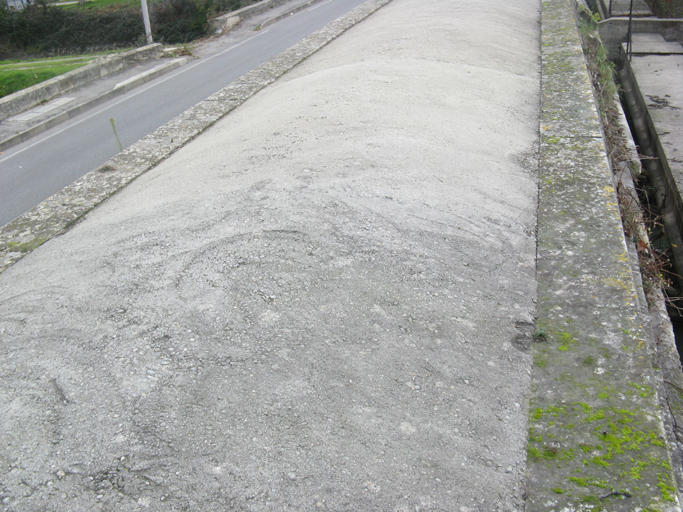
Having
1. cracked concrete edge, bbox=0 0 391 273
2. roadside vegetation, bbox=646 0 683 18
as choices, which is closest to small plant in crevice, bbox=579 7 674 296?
cracked concrete edge, bbox=0 0 391 273

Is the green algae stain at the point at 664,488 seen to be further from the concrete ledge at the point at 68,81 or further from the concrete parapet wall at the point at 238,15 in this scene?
the concrete parapet wall at the point at 238,15

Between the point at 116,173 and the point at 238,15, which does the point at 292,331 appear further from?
the point at 238,15

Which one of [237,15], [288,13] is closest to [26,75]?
[237,15]

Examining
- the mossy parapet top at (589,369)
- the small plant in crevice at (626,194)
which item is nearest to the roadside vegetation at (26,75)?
the small plant in crevice at (626,194)

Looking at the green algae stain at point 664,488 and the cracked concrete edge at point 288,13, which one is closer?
the green algae stain at point 664,488

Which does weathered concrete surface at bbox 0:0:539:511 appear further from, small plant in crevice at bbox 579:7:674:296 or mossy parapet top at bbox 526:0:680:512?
small plant in crevice at bbox 579:7:674:296

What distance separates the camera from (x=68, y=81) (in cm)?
1552

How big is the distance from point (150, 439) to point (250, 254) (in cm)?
144

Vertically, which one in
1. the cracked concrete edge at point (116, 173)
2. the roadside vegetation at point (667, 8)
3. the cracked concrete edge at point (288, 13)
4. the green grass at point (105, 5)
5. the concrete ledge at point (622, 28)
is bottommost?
the cracked concrete edge at point (116, 173)

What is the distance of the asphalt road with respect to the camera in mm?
9289

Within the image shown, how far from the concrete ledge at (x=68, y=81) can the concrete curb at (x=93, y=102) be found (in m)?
Result: 1.28

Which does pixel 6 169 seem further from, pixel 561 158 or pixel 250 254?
pixel 561 158

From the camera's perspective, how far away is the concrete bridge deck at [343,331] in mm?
2307

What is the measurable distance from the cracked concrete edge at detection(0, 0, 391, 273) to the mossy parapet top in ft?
13.5
